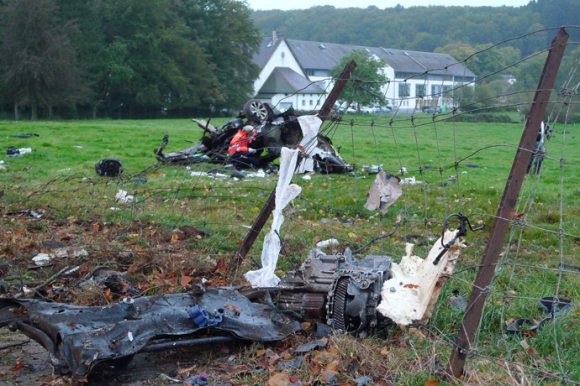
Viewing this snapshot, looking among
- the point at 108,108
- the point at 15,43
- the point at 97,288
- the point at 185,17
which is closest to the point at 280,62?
the point at 185,17

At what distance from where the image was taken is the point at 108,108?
48312mm

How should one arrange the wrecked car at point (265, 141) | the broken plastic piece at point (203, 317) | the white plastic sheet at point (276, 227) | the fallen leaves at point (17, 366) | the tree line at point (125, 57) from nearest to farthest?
the fallen leaves at point (17, 366) → the broken plastic piece at point (203, 317) → the white plastic sheet at point (276, 227) → the wrecked car at point (265, 141) → the tree line at point (125, 57)

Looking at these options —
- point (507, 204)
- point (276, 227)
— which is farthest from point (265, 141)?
point (507, 204)

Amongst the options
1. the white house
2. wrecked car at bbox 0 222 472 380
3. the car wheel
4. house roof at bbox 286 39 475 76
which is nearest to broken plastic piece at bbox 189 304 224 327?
wrecked car at bbox 0 222 472 380

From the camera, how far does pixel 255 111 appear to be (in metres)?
13.5

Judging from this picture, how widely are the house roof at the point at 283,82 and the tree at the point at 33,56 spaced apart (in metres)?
35.3

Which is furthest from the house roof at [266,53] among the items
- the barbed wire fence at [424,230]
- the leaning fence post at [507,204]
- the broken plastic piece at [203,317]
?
the leaning fence post at [507,204]

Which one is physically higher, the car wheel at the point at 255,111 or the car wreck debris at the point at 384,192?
the car wheel at the point at 255,111

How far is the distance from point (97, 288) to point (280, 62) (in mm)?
75046

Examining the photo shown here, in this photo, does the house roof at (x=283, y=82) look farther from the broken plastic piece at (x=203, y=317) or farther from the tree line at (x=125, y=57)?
the broken plastic piece at (x=203, y=317)

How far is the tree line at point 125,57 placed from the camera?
37938mm

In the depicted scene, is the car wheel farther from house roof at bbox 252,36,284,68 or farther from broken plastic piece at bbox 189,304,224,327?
house roof at bbox 252,36,284,68

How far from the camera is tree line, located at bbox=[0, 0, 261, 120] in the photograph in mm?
37938

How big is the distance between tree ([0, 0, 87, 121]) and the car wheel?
29653mm
